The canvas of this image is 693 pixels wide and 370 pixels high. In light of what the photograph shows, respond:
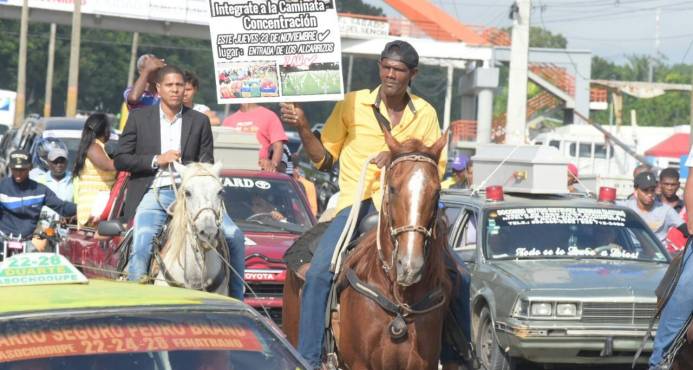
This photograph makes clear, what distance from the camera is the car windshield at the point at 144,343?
17.3 feet

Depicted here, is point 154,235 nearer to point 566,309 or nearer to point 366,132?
point 366,132

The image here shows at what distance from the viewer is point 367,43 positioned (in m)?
54.6

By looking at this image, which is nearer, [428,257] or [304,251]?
[428,257]

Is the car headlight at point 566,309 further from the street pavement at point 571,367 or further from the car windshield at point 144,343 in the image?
the car windshield at point 144,343

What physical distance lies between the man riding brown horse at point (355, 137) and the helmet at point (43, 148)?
1022 centimetres

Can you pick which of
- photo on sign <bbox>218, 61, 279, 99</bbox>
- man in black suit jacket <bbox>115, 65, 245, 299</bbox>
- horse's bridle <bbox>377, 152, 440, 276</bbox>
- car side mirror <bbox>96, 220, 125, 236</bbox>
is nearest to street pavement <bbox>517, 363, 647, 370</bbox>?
man in black suit jacket <bbox>115, 65, 245, 299</bbox>

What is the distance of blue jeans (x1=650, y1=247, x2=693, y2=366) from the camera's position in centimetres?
880

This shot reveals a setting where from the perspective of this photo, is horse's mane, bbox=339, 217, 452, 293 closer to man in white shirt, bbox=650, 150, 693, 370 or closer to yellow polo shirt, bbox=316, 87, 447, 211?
yellow polo shirt, bbox=316, 87, 447, 211

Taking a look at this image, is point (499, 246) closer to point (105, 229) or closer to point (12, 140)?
point (105, 229)

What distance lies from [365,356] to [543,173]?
22.5ft

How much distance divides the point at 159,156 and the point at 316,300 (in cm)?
205

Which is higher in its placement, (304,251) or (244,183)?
(244,183)

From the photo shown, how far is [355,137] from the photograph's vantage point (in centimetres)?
880

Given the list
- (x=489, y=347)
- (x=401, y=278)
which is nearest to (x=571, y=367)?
(x=489, y=347)
